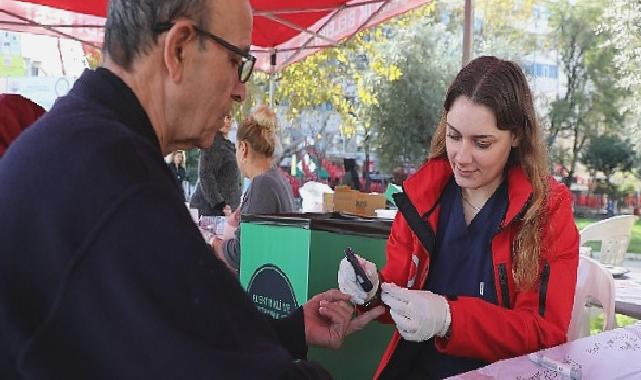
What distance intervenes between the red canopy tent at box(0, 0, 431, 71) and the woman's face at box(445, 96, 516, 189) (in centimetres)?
365

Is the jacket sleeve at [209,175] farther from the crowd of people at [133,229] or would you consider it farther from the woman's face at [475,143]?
the crowd of people at [133,229]

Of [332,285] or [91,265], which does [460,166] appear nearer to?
[332,285]

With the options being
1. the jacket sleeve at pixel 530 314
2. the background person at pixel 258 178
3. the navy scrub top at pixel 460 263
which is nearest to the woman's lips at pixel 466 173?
the navy scrub top at pixel 460 263

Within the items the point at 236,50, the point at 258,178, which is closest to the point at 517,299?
the point at 236,50

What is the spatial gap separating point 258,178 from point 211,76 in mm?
2488

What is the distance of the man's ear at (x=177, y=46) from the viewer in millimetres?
993

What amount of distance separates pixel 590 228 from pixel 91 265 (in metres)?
4.67

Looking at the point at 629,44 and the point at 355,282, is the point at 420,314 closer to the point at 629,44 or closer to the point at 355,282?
the point at 355,282

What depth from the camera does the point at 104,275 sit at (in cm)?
79

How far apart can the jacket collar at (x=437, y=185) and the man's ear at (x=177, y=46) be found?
1163 mm

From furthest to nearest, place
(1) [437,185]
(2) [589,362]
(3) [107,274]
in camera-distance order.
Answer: (1) [437,185] → (2) [589,362] → (3) [107,274]

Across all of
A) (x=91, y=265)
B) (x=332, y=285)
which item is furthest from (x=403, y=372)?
(x=91, y=265)

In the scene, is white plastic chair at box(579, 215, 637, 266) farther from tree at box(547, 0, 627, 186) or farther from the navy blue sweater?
tree at box(547, 0, 627, 186)

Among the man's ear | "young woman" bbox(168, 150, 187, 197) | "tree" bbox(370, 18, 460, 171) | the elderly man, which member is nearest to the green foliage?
"tree" bbox(370, 18, 460, 171)
